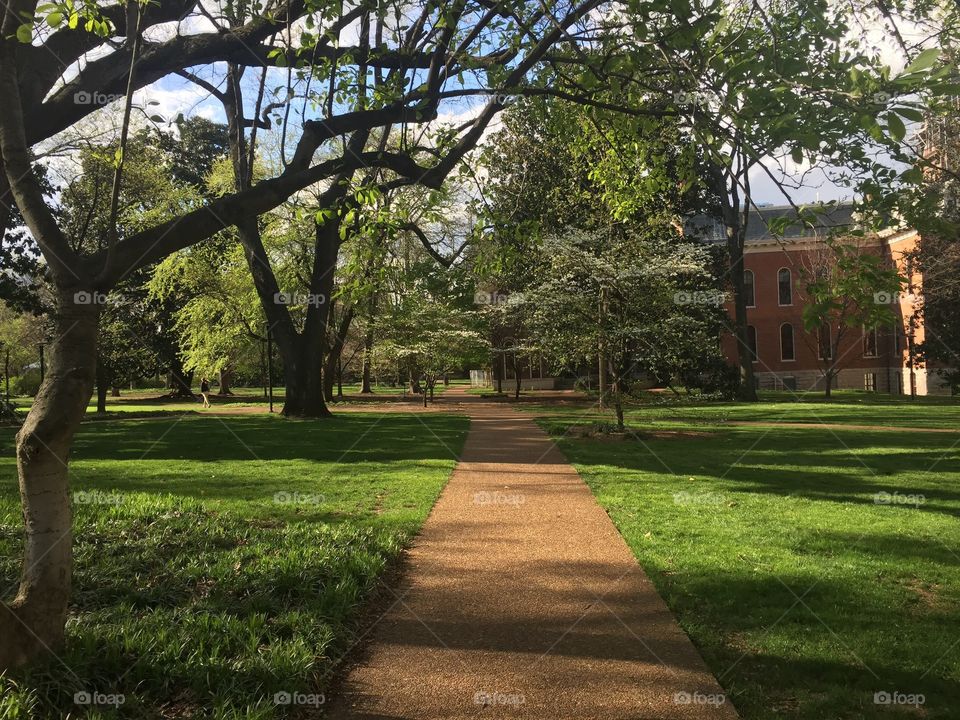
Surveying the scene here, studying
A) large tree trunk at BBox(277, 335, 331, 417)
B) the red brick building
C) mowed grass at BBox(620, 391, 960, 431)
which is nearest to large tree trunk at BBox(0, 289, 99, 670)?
mowed grass at BBox(620, 391, 960, 431)

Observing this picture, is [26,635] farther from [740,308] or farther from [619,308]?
[740,308]

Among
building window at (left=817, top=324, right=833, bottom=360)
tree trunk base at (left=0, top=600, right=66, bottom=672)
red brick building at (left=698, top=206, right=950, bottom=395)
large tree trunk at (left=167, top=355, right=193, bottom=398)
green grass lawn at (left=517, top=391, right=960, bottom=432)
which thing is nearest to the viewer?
tree trunk base at (left=0, top=600, right=66, bottom=672)

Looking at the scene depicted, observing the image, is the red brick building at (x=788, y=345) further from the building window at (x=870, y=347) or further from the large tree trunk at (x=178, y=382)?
the large tree trunk at (x=178, y=382)

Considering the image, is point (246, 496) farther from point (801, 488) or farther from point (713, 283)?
point (713, 283)

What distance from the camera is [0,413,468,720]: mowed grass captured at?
342cm

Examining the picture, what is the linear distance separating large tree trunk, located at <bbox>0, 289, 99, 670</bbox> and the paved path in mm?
1644

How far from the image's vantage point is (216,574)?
5184 mm

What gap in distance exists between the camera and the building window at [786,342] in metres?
45.1

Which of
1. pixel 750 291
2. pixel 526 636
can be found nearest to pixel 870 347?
pixel 750 291

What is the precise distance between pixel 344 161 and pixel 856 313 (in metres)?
4.37

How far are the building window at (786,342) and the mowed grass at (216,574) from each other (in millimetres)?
39744

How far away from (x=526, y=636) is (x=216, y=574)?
2.55m

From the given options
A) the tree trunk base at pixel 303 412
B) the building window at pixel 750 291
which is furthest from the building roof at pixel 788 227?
the tree trunk base at pixel 303 412

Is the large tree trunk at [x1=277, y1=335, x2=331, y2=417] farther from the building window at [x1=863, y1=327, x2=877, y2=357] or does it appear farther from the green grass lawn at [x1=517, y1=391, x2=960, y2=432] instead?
the building window at [x1=863, y1=327, x2=877, y2=357]
